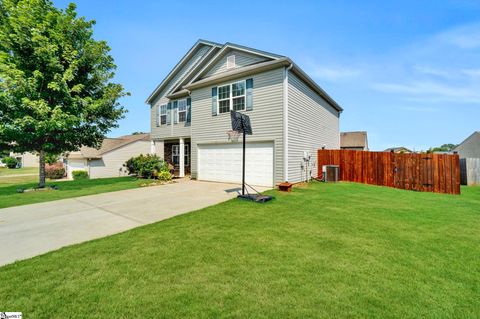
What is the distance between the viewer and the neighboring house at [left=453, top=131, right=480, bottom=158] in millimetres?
26378

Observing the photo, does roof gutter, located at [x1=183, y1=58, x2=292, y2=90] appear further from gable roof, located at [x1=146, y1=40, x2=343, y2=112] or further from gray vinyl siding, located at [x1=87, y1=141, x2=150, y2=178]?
gray vinyl siding, located at [x1=87, y1=141, x2=150, y2=178]

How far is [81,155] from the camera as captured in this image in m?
23.6

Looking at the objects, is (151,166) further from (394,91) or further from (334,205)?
(394,91)

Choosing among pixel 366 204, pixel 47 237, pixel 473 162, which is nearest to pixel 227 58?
pixel 366 204

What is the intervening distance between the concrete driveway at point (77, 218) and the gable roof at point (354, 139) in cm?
3257

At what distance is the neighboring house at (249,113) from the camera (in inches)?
392

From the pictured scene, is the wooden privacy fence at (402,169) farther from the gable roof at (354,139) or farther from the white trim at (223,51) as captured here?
the gable roof at (354,139)

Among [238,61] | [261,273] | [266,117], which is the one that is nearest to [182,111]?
[238,61]

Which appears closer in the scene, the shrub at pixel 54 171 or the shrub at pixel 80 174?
the shrub at pixel 80 174

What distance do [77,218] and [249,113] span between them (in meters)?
8.14

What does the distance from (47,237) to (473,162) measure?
72.9ft

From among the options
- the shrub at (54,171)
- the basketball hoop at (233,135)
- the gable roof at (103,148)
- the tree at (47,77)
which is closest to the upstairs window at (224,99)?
the basketball hoop at (233,135)

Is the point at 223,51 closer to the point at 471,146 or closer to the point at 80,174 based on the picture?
the point at 80,174

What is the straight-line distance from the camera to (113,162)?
2381 centimetres
